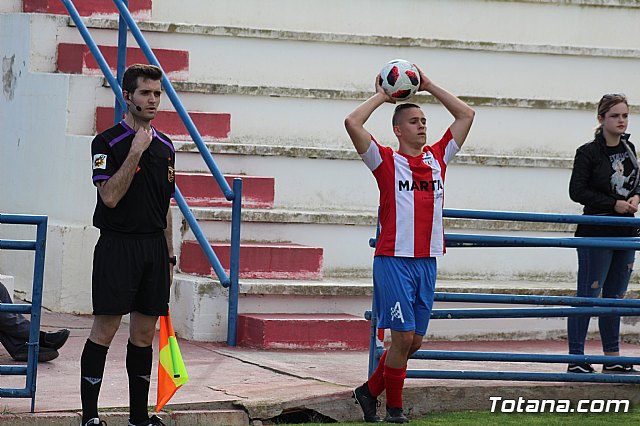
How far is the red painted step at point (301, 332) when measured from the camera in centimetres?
921

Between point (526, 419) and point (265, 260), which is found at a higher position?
point (265, 260)

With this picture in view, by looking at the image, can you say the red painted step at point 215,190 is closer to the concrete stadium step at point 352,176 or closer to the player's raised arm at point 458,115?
the concrete stadium step at point 352,176

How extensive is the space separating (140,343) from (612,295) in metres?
3.61

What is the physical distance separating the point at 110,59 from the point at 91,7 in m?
0.70

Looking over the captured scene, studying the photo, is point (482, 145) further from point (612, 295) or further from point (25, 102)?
point (25, 102)

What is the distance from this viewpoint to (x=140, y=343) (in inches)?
266

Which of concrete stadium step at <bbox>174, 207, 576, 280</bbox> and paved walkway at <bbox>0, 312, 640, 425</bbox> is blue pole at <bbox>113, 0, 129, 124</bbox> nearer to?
concrete stadium step at <bbox>174, 207, 576, 280</bbox>

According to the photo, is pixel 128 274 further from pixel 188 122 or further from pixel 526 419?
pixel 188 122

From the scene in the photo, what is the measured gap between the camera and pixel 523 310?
7.87 meters

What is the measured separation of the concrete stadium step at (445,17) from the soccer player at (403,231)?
16.1 feet

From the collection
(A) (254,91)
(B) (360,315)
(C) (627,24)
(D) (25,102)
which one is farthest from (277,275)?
(C) (627,24)

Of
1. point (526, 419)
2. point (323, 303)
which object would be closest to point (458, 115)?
point (526, 419)

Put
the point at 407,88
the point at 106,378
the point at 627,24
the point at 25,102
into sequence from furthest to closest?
the point at 627,24 → the point at 25,102 → the point at 106,378 → the point at 407,88

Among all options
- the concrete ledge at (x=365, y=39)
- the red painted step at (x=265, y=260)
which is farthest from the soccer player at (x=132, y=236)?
the concrete ledge at (x=365, y=39)
